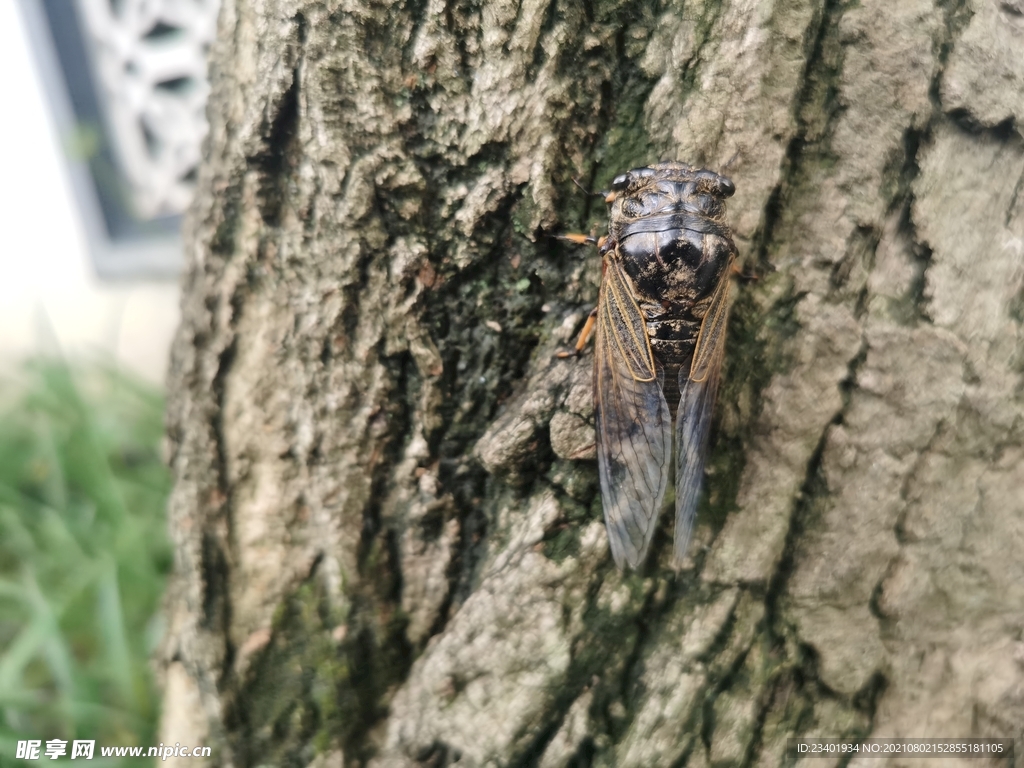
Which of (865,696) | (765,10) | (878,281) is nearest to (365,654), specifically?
(865,696)

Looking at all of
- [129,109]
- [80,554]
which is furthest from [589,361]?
[129,109]

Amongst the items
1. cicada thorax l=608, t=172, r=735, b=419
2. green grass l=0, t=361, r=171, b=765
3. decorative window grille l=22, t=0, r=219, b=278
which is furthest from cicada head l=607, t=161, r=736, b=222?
decorative window grille l=22, t=0, r=219, b=278

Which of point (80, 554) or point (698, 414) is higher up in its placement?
point (698, 414)

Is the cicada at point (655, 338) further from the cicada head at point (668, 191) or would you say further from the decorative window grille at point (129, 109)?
the decorative window grille at point (129, 109)

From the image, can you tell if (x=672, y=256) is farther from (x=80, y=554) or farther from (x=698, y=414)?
(x=80, y=554)

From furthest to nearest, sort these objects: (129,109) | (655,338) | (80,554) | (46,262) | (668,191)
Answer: (46,262), (129,109), (80,554), (655,338), (668,191)

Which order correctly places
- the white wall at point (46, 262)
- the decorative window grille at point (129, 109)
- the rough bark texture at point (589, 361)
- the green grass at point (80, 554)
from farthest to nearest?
the white wall at point (46, 262) < the decorative window grille at point (129, 109) < the green grass at point (80, 554) < the rough bark texture at point (589, 361)

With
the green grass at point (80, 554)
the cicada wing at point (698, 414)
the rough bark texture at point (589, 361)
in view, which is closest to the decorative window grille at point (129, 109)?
the green grass at point (80, 554)

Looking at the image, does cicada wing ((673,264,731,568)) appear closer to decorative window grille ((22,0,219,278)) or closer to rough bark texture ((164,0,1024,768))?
rough bark texture ((164,0,1024,768))

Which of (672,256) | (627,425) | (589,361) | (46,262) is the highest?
(46,262)
